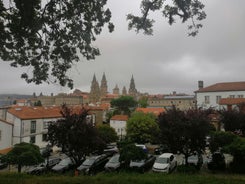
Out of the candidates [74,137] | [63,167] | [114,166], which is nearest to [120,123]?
[63,167]

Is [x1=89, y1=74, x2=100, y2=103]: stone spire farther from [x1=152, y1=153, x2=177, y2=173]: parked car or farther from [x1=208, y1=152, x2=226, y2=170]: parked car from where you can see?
[x1=208, y1=152, x2=226, y2=170]: parked car

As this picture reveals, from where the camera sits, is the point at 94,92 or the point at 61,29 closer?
the point at 61,29

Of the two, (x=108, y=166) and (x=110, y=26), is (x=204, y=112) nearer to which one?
(x=108, y=166)

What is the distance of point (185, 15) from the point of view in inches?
411

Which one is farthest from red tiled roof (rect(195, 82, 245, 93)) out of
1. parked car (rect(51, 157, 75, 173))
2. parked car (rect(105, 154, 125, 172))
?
parked car (rect(51, 157, 75, 173))

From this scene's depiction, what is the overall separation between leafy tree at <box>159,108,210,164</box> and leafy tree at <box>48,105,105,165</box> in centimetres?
570

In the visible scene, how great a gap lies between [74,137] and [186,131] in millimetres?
8610

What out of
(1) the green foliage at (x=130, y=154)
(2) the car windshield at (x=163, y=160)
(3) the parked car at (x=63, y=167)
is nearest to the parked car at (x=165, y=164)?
(2) the car windshield at (x=163, y=160)

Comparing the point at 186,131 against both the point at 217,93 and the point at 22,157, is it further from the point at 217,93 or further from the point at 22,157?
the point at 217,93

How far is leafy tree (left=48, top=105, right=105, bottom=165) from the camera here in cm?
1819

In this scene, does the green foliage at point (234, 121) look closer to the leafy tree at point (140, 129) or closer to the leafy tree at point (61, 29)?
the leafy tree at point (140, 129)

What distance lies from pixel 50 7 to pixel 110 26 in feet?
9.02

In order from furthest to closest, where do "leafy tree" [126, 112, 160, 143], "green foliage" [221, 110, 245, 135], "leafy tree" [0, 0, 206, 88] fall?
"leafy tree" [126, 112, 160, 143], "green foliage" [221, 110, 245, 135], "leafy tree" [0, 0, 206, 88]

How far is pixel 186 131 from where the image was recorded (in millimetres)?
17391
